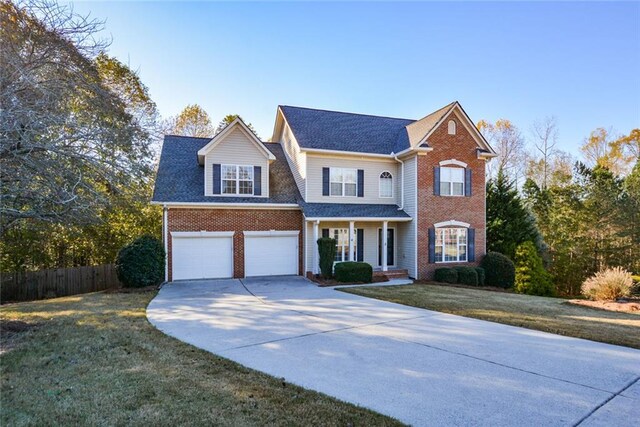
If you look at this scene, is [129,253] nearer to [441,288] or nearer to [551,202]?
[441,288]

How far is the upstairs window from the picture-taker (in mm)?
17734

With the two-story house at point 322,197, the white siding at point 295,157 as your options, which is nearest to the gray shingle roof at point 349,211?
the two-story house at point 322,197

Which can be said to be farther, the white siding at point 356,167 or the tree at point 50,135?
the white siding at point 356,167

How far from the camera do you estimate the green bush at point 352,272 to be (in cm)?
1456

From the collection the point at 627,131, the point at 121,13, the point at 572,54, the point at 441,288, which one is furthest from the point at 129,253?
the point at 627,131

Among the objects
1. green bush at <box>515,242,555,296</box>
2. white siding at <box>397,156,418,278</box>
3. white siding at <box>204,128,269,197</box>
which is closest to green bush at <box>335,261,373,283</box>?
white siding at <box>397,156,418,278</box>

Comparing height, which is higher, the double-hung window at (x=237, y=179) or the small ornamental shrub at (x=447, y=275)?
the double-hung window at (x=237, y=179)

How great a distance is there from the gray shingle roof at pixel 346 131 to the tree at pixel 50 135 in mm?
8466

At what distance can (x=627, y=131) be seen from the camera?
3391 cm

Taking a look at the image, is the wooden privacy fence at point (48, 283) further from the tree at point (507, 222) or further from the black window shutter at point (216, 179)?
the tree at point (507, 222)

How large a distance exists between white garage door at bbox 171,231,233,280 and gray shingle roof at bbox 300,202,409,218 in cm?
377

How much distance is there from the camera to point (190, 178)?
1599 centimetres

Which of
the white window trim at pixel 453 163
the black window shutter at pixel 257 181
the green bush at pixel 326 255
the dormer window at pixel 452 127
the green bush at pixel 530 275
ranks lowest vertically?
the green bush at pixel 530 275

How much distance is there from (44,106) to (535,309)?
533 inches
